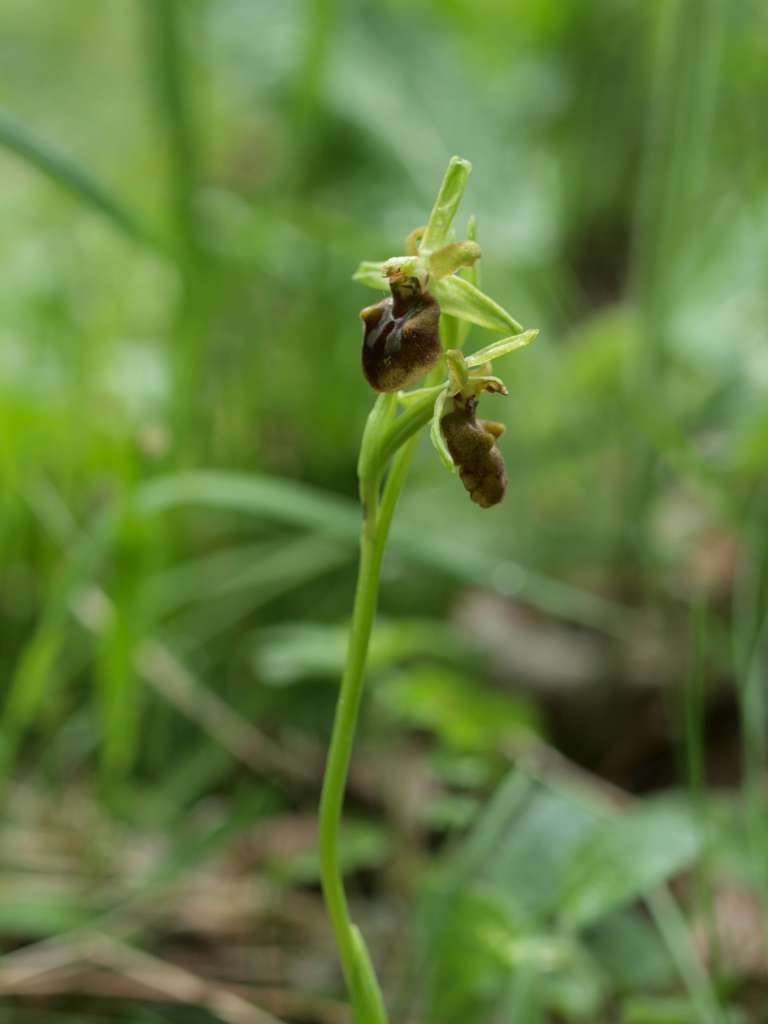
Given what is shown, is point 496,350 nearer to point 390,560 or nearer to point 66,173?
point 66,173

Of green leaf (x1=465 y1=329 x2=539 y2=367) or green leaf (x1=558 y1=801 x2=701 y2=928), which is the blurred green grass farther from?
green leaf (x1=465 y1=329 x2=539 y2=367)

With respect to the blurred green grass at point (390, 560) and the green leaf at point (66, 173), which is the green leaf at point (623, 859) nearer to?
the blurred green grass at point (390, 560)

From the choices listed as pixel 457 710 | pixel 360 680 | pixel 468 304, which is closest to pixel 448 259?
pixel 468 304

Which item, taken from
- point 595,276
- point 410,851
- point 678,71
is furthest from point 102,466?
point 595,276

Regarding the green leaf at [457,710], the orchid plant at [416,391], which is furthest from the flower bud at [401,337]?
the green leaf at [457,710]

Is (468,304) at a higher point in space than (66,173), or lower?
lower

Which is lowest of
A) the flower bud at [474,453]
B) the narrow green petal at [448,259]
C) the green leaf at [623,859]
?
the green leaf at [623,859]
